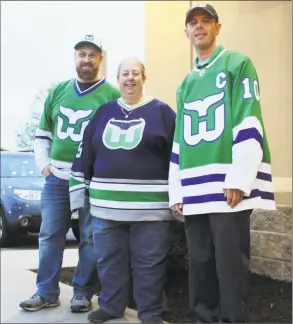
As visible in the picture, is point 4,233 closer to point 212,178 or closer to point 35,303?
point 35,303

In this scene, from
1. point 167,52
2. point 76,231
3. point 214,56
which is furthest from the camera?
point 167,52

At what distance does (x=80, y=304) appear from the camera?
2.08m

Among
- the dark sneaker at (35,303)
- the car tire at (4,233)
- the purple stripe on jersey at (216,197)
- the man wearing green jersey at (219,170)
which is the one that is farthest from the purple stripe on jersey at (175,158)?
the dark sneaker at (35,303)

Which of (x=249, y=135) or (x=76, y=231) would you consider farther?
(x=76, y=231)

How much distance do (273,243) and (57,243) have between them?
125 cm

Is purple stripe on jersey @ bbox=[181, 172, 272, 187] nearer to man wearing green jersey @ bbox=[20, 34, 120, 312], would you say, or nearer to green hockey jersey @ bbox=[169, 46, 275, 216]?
green hockey jersey @ bbox=[169, 46, 275, 216]

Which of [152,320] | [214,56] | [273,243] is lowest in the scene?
[152,320]

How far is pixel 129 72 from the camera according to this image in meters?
1.94

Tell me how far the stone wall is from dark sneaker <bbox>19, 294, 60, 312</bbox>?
1229mm

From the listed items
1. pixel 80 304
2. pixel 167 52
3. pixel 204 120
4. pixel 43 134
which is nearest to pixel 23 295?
pixel 80 304

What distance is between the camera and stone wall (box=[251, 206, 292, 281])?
8.50 feet

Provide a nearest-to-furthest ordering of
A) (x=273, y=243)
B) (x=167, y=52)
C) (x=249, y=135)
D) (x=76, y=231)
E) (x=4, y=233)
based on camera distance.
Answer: (x=249, y=135), (x=4, y=233), (x=76, y=231), (x=273, y=243), (x=167, y=52)

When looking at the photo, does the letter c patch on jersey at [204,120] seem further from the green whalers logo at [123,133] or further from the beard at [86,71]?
the beard at [86,71]

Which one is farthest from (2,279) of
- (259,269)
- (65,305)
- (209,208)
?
(259,269)
